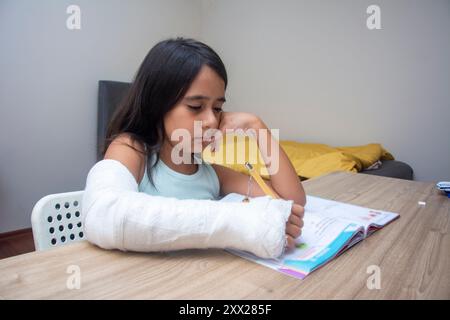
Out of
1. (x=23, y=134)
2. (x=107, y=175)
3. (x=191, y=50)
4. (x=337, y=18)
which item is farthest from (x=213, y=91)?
(x=337, y=18)

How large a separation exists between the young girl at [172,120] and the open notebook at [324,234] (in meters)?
0.06

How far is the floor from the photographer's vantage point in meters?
1.70

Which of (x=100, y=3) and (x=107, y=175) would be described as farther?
(x=100, y=3)

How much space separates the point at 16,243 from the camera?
179cm

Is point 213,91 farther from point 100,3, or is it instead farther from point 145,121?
point 100,3

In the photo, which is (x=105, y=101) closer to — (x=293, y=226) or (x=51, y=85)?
(x=51, y=85)

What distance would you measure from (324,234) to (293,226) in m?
0.09

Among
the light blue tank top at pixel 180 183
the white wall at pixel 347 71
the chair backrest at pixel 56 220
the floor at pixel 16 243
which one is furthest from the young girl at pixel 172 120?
the white wall at pixel 347 71

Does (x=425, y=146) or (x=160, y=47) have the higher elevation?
(x=160, y=47)

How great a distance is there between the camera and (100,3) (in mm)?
2066

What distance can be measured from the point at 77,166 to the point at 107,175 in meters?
1.80

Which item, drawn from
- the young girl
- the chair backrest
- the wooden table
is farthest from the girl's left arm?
the chair backrest
